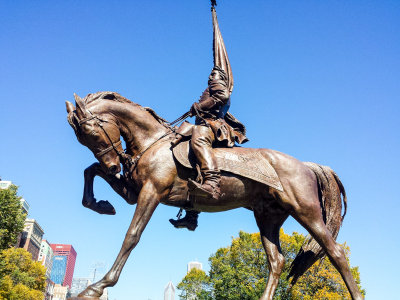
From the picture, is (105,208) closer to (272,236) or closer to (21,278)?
(272,236)

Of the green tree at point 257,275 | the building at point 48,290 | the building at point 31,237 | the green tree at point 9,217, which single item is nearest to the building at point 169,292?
the green tree at point 257,275

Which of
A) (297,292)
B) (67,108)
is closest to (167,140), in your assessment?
(67,108)

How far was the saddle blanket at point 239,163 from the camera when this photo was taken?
5.77m

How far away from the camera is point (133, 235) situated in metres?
5.16

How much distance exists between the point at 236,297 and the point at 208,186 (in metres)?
26.3

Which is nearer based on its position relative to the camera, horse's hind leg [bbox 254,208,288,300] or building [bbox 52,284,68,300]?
horse's hind leg [bbox 254,208,288,300]

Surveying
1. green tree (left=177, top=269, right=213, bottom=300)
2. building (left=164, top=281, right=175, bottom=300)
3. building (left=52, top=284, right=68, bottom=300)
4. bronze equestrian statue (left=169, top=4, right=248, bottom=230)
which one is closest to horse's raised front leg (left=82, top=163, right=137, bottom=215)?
bronze equestrian statue (left=169, top=4, right=248, bottom=230)

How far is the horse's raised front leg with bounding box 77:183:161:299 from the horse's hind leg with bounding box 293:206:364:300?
7.63 feet

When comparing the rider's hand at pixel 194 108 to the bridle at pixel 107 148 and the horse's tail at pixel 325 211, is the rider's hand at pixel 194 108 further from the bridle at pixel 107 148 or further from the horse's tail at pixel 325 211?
the horse's tail at pixel 325 211

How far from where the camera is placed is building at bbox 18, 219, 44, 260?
85.1 meters

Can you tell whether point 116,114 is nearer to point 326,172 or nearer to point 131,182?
point 131,182

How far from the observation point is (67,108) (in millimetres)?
5918

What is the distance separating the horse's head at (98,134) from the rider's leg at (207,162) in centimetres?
125

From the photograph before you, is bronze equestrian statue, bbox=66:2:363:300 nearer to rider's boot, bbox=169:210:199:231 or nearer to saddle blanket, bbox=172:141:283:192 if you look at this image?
saddle blanket, bbox=172:141:283:192
